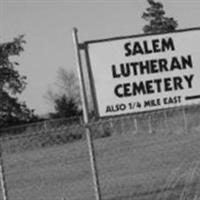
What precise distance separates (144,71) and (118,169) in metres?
10.7

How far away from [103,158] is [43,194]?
306 inches

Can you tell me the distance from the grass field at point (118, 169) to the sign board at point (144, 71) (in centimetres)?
294

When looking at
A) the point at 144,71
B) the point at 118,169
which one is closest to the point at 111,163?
the point at 118,169

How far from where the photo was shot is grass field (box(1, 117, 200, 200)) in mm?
14672

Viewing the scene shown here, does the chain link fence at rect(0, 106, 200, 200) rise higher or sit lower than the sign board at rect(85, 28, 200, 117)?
lower

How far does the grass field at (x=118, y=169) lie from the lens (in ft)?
48.1

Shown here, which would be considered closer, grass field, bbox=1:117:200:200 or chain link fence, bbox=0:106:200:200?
chain link fence, bbox=0:106:200:200

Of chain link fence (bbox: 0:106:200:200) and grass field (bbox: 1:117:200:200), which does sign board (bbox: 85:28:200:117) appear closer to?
chain link fence (bbox: 0:106:200:200)

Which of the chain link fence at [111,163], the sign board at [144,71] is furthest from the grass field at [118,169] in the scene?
the sign board at [144,71]

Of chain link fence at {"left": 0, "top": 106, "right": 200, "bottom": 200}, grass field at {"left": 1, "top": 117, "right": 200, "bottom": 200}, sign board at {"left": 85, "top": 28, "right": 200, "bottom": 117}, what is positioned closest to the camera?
sign board at {"left": 85, "top": 28, "right": 200, "bottom": 117}

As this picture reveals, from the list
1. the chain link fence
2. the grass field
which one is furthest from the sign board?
the grass field

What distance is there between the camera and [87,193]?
1568 cm

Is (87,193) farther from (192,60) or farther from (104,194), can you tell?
(192,60)

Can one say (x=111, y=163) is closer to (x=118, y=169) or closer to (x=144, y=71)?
(x=118, y=169)
